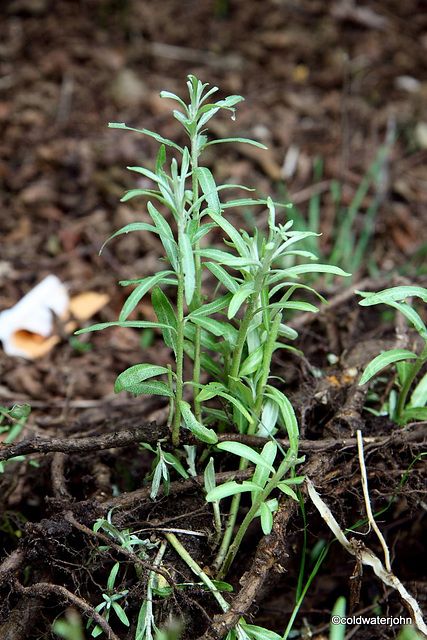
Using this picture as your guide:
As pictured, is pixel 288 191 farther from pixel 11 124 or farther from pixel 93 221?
pixel 11 124

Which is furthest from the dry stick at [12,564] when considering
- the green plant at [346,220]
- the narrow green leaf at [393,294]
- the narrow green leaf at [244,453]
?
the green plant at [346,220]

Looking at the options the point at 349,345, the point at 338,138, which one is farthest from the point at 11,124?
the point at 349,345

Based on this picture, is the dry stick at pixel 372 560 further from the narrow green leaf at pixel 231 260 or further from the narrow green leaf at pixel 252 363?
the narrow green leaf at pixel 231 260

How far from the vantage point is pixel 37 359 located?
104 inches

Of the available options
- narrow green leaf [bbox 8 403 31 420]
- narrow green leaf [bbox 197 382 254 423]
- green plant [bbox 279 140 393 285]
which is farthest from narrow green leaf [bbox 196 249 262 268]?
green plant [bbox 279 140 393 285]

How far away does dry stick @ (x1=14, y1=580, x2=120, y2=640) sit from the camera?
48.7 inches

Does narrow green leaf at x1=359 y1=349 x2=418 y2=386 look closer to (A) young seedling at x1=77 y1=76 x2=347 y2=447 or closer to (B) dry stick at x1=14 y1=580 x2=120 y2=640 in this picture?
(A) young seedling at x1=77 y1=76 x2=347 y2=447

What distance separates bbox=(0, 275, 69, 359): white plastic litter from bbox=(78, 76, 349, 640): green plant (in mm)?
1386

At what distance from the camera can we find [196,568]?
4.46 feet

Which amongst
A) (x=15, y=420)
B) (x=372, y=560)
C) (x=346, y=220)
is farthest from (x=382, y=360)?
(x=346, y=220)

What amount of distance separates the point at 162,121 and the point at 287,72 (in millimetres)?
1083

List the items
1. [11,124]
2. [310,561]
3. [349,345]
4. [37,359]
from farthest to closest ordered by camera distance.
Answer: [11,124] < [37,359] < [349,345] < [310,561]

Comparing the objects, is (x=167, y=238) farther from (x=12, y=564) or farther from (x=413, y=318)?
(x=12, y=564)

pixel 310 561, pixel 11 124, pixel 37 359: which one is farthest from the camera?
pixel 11 124
